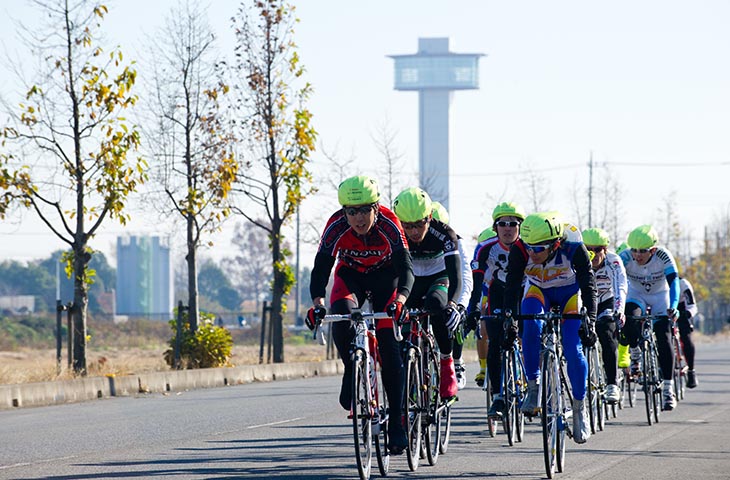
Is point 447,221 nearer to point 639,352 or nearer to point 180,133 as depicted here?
point 639,352

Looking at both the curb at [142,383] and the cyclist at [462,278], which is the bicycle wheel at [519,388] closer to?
the cyclist at [462,278]

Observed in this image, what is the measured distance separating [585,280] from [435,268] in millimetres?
1419

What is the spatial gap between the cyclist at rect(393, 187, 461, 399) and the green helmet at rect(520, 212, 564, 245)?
84 cm

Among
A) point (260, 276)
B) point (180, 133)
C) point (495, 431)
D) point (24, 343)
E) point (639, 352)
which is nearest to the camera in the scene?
point (495, 431)

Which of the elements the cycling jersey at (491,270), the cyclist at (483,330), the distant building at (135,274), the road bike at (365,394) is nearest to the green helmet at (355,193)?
the road bike at (365,394)

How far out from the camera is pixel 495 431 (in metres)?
12.4

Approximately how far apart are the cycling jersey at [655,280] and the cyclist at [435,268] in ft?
16.0

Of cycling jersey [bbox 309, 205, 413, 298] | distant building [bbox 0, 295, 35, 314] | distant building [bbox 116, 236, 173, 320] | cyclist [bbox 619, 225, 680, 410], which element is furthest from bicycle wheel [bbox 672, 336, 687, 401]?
distant building [bbox 116, 236, 173, 320]

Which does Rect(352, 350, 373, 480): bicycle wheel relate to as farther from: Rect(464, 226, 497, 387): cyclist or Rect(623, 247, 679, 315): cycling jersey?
Rect(623, 247, 679, 315): cycling jersey

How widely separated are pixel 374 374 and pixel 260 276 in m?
136

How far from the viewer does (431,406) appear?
9.90 meters

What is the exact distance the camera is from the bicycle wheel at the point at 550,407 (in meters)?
8.88

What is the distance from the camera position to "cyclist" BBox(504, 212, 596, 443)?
979cm

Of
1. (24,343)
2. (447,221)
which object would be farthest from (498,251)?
(24,343)
